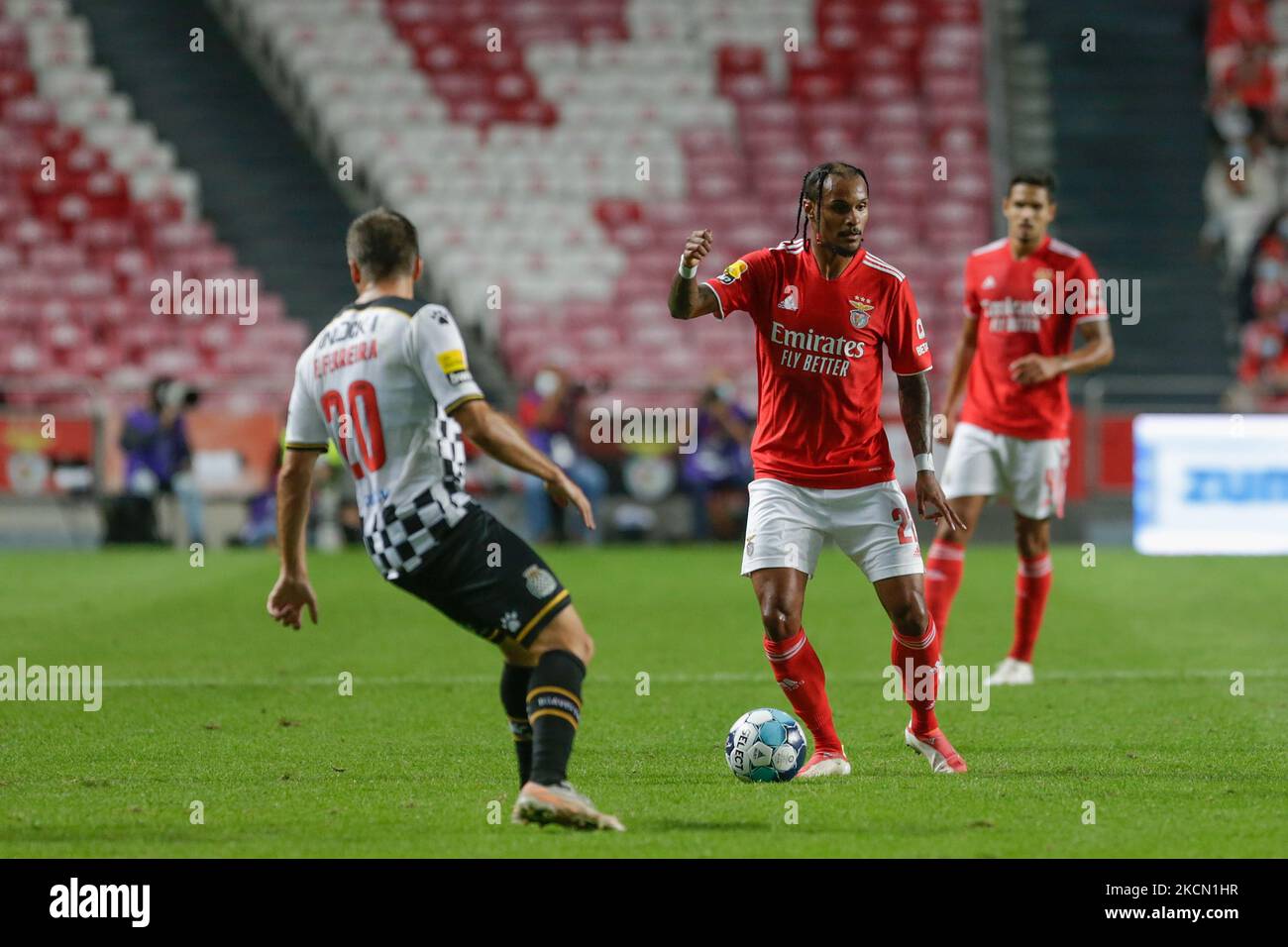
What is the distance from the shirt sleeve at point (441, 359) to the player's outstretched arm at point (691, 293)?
113 centimetres

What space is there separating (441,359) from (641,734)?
2.89m

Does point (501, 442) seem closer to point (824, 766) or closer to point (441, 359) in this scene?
point (441, 359)

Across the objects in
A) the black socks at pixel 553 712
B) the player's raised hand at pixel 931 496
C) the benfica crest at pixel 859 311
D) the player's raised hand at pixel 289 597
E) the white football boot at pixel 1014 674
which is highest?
the benfica crest at pixel 859 311

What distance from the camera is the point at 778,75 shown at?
25.2 m

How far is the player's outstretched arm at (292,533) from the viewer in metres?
5.80

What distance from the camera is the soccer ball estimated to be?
6707 mm

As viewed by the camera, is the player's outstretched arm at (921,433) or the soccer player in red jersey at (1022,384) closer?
the player's outstretched arm at (921,433)

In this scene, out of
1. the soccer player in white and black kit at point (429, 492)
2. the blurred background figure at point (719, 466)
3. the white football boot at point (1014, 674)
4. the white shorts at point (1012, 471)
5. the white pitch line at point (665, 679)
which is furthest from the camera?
the blurred background figure at point (719, 466)

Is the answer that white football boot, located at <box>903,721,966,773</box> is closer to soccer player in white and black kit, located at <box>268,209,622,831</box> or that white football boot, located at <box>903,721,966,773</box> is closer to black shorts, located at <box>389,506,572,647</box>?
soccer player in white and black kit, located at <box>268,209,622,831</box>

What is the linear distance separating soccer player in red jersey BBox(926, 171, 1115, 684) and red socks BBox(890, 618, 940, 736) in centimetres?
203

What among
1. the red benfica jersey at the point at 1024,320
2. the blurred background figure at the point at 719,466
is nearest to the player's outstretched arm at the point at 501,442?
the red benfica jersey at the point at 1024,320

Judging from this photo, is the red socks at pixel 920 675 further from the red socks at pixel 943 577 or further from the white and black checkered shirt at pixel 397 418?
the white and black checkered shirt at pixel 397 418

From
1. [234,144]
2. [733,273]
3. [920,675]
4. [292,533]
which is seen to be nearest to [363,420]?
[292,533]

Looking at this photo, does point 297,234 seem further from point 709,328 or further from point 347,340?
point 347,340
